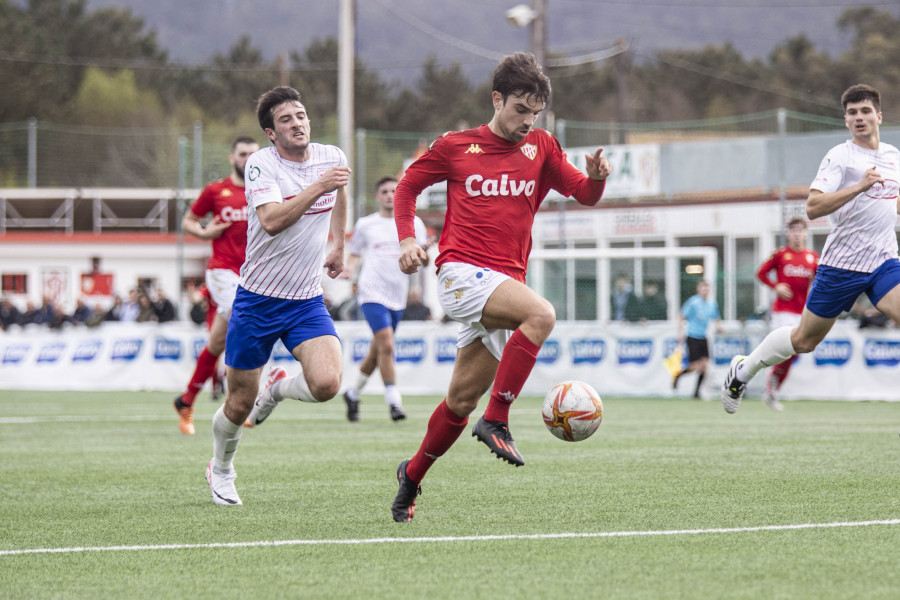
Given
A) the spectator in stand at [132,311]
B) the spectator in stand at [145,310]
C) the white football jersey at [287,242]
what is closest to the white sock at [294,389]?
the white football jersey at [287,242]

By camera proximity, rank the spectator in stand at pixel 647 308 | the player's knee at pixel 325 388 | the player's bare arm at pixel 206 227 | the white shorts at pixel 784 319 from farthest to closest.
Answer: the spectator in stand at pixel 647 308
the white shorts at pixel 784 319
the player's bare arm at pixel 206 227
the player's knee at pixel 325 388

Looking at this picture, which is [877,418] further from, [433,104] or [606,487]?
[433,104]

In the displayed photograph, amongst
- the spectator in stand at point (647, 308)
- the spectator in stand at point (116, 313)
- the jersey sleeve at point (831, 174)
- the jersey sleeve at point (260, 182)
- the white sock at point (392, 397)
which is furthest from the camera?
the spectator in stand at point (116, 313)

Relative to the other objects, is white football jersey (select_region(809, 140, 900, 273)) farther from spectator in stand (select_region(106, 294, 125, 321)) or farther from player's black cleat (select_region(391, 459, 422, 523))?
spectator in stand (select_region(106, 294, 125, 321))

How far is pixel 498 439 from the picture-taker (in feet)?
19.1

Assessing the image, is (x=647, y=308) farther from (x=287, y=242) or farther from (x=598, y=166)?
(x=598, y=166)

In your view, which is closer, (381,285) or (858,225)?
(858,225)

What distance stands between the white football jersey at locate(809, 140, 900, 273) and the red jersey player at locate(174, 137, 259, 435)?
5149 millimetres

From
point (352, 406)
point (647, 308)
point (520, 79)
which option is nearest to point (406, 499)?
point (520, 79)

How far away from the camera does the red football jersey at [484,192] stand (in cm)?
634

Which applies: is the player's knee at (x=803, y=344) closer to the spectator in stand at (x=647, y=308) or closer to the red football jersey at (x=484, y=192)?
the red football jersey at (x=484, y=192)

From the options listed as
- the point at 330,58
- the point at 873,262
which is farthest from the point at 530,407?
the point at 330,58

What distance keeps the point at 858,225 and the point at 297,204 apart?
424 cm

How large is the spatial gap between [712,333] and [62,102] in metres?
58.6
